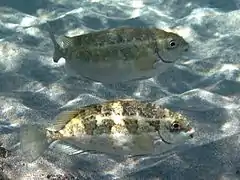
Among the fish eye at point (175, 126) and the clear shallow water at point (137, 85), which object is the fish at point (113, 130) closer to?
the fish eye at point (175, 126)

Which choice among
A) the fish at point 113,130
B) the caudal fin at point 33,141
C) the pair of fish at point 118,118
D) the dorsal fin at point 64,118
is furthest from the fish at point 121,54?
the caudal fin at point 33,141

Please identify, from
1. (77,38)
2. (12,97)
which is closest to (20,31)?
(12,97)

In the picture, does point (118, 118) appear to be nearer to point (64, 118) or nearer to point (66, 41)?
point (64, 118)

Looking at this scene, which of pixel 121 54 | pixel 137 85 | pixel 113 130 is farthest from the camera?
pixel 137 85

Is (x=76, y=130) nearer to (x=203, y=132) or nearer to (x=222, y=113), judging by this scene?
(x=203, y=132)

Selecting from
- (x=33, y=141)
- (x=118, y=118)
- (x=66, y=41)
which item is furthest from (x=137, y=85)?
(x=33, y=141)
